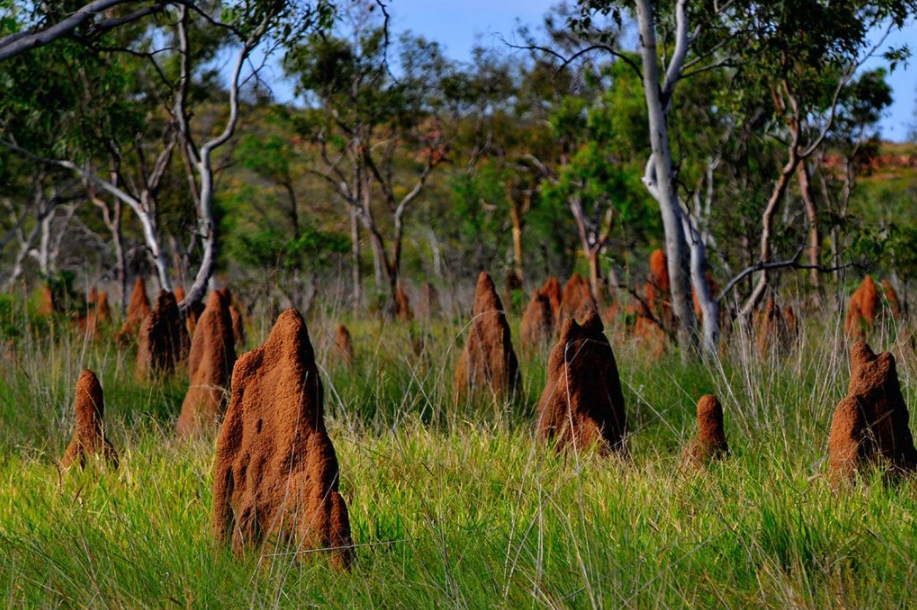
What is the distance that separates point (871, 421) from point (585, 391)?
5.04 feet

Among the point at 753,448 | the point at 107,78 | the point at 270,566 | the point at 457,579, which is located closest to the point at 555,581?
the point at 457,579

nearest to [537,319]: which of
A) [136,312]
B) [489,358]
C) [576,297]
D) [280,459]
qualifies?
[576,297]

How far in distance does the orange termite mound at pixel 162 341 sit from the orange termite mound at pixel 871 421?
18.4 feet

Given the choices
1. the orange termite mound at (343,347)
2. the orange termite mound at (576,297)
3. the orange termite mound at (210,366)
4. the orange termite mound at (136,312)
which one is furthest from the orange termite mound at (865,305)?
the orange termite mound at (136,312)

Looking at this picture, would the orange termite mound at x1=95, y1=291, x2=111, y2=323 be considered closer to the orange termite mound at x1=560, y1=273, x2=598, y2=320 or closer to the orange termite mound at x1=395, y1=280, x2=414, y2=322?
the orange termite mound at x1=395, y1=280, x2=414, y2=322

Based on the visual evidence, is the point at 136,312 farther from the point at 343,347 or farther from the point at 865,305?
the point at 865,305

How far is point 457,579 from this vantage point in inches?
139

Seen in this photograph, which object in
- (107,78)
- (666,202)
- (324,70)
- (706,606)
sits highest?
(324,70)

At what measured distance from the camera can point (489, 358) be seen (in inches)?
288

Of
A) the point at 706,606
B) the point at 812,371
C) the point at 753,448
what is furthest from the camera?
the point at 812,371

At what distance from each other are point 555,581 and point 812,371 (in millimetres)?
4482

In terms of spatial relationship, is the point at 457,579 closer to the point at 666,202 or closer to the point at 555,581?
the point at 555,581

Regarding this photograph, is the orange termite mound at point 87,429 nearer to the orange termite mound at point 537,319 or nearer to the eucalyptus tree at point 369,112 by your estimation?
the orange termite mound at point 537,319

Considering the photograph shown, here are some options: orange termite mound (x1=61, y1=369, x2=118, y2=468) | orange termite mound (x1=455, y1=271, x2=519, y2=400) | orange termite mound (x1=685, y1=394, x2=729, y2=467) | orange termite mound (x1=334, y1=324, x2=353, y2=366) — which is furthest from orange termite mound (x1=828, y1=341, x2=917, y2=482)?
orange termite mound (x1=334, y1=324, x2=353, y2=366)
